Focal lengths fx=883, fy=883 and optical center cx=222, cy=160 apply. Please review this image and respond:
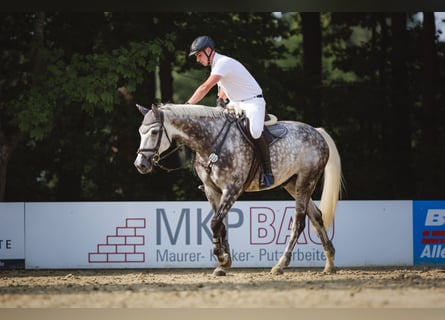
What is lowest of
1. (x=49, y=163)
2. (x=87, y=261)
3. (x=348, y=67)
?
(x=87, y=261)

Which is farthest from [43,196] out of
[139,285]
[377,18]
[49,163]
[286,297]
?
[286,297]

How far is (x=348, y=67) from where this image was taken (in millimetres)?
21141

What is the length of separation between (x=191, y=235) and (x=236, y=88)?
3460 millimetres

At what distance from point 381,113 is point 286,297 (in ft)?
38.9

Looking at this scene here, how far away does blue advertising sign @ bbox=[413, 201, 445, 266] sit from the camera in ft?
44.7

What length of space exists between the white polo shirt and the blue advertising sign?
4213 mm

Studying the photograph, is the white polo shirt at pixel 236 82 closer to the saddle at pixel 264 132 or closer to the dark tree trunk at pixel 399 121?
the saddle at pixel 264 132

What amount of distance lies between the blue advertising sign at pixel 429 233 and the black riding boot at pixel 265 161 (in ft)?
12.2

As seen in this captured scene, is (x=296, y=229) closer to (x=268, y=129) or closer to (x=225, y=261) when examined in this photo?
(x=225, y=261)

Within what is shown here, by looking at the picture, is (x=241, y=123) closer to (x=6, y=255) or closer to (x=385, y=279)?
(x=385, y=279)

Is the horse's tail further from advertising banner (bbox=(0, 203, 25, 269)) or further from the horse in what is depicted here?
advertising banner (bbox=(0, 203, 25, 269))

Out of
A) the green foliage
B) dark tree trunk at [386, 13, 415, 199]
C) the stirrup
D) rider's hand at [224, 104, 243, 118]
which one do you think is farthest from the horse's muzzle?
dark tree trunk at [386, 13, 415, 199]

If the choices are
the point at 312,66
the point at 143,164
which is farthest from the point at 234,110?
the point at 312,66

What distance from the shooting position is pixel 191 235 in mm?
13516
